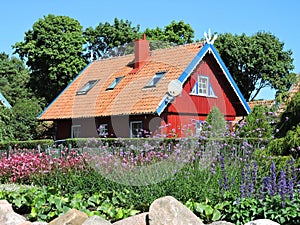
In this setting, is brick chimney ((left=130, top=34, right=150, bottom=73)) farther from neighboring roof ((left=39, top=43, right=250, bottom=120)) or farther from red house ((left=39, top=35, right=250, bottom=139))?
neighboring roof ((left=39, top=43, right=250, bottom=120))

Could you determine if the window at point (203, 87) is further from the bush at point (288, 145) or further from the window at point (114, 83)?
the bush at point (288, 145)

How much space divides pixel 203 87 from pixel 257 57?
18.5 metres

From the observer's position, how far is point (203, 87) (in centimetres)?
2419

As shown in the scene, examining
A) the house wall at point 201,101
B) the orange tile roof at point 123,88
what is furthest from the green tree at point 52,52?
the house wall at point 201,101

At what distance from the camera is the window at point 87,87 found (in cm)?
2550

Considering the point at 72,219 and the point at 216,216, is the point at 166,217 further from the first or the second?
the point at 72,219

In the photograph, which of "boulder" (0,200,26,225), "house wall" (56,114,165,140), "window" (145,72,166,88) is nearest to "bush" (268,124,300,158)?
"boulder" (0,200,26,225)

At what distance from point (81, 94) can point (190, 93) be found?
6.09 m

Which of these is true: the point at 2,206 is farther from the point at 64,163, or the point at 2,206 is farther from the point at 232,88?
the point at 232,88

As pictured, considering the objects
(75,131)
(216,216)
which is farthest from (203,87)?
(216,216)

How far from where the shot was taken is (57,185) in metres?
10.1

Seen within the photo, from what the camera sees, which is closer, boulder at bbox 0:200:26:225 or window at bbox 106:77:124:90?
boulder at bbox 0:200:26:225

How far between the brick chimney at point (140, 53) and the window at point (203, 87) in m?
2.92

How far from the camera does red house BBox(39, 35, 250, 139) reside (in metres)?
21.7
